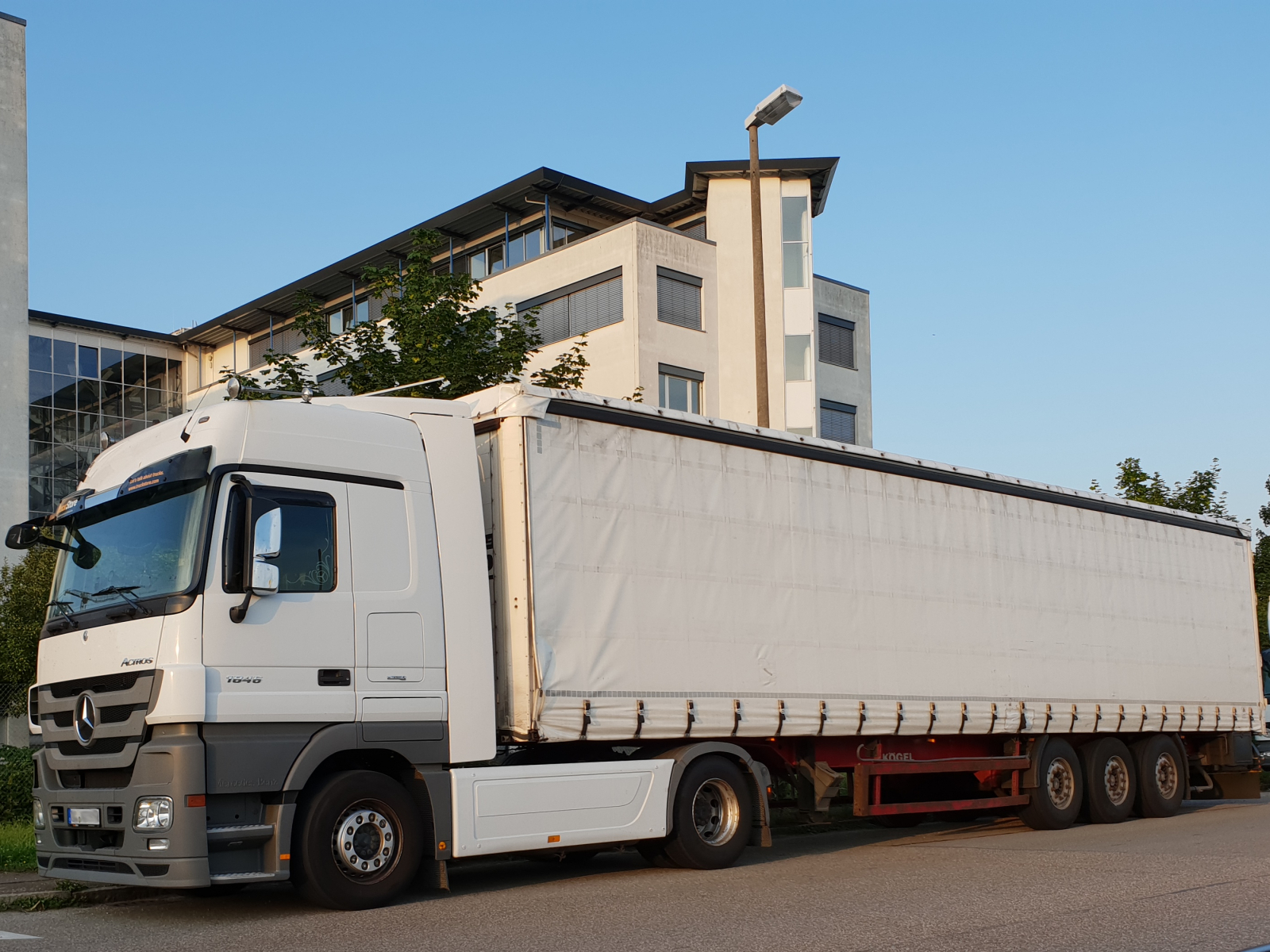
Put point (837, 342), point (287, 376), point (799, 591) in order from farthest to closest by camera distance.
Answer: point (837, 342), point (287, 376), point (799, 591)

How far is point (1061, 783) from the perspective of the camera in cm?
1473

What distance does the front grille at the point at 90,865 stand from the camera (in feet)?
27.6

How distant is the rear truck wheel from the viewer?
15.1 m

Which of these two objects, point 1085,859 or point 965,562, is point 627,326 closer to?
point 965,562

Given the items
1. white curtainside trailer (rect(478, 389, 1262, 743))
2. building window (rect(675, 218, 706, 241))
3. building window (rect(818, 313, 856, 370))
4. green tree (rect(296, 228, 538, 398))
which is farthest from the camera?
building window (rect(818, 313, 856, 370))

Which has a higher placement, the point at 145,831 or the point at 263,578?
the point at 263,578

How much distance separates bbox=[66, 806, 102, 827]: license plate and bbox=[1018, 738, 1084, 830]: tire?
9.66 meters

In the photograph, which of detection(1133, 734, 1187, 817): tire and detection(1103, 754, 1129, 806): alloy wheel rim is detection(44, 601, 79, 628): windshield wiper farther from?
detection(1133, 734, 1187, 817): tire

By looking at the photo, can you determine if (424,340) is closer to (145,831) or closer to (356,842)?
(356,842)

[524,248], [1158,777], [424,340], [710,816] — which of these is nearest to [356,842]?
[710,816]

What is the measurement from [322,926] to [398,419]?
11.6 ft

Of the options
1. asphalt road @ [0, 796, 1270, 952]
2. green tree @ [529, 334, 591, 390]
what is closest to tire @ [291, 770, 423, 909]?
asphalt road @ [0, 796, 1270, 952]

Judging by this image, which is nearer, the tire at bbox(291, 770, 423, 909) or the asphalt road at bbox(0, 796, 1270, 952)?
the asphalt road at bbox(0, 796, 1270, 952)

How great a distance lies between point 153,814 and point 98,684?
1.05 metres
